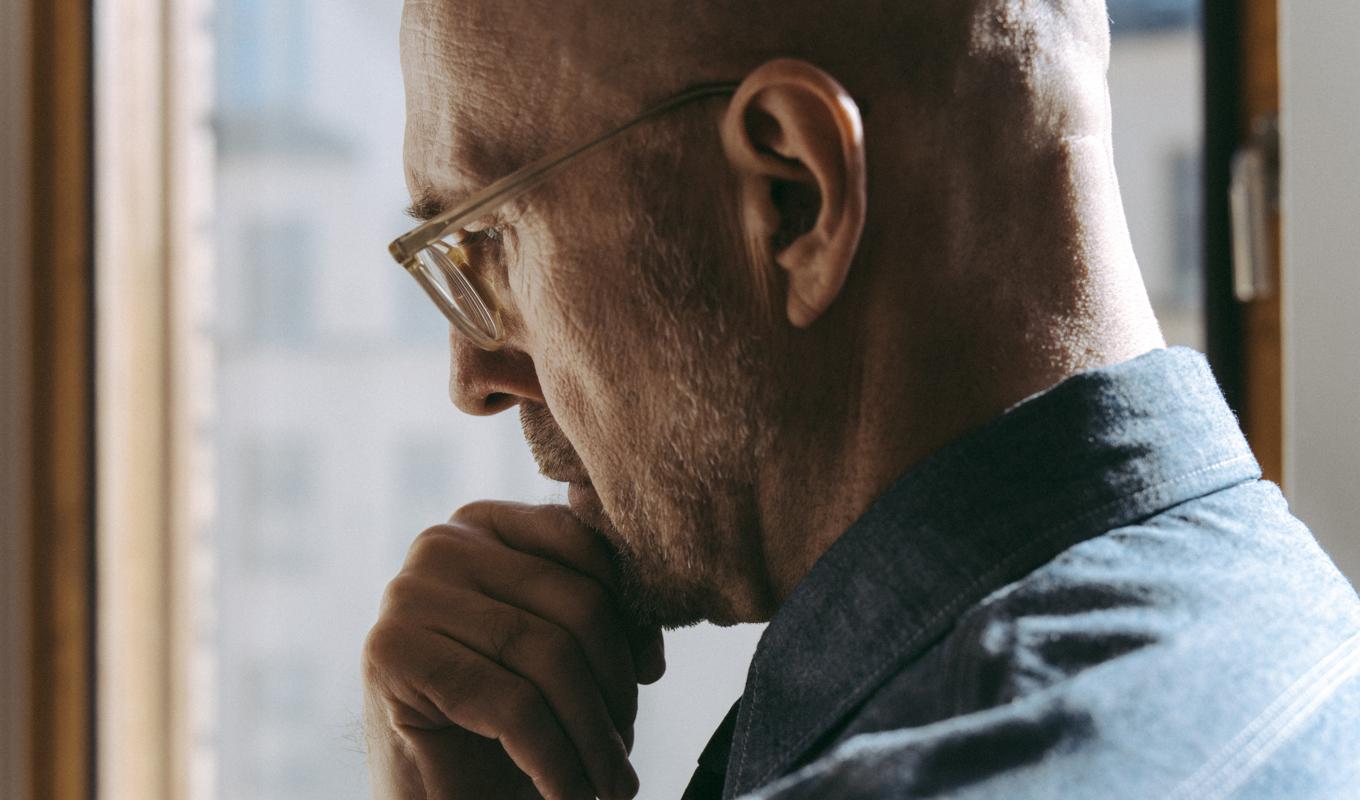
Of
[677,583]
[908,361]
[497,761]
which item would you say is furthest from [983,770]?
[497,761]

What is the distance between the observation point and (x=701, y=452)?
27.8 inches

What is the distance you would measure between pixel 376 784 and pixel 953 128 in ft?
2.32

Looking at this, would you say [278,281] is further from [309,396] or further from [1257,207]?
[1257,207]

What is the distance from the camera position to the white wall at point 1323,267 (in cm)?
107

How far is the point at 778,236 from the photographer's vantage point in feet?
2.16

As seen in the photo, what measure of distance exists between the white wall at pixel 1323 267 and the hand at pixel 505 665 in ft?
1.99

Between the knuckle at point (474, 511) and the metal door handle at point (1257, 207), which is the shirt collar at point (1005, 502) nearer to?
the knuckle at point (474, 511)

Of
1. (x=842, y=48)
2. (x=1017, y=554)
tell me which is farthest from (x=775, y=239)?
(x=1017, y=554)

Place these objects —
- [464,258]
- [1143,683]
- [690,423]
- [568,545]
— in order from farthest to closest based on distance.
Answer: [568,545] → [464,258] → [690,423] → [1143,683]

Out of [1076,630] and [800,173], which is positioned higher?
[800,173]

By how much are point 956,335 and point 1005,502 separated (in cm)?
9

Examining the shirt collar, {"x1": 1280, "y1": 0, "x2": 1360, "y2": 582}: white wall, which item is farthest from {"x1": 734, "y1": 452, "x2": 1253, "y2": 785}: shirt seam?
{"x1": 1280, "y1": 0, "x2": 1360, "y2": 582}: white wall

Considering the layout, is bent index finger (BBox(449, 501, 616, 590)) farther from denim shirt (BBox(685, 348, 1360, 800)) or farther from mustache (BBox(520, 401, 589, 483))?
denim shirt (BBox(685, 348, 1360, 800))

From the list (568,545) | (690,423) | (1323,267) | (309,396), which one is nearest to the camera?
(690,423)
